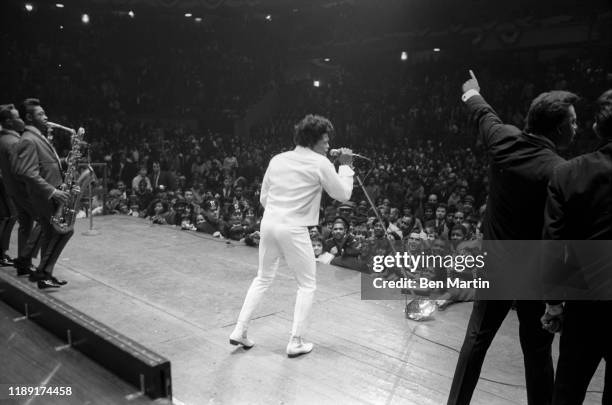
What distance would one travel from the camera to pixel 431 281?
4234 mm

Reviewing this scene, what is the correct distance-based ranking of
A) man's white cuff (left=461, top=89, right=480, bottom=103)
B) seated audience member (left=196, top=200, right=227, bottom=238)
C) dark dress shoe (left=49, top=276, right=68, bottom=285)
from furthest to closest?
seated audience member (left=196, top=200, right=227, bottom=238) < dark dress shoe (left=49, top=276, right=68, bottom=285) < man's white cuff (left=461, top=89, right=480, bottom=103)

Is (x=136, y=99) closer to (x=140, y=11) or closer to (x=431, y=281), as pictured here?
(x=140, y=11)

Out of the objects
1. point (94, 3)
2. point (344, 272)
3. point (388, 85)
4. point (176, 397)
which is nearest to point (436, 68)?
point (388, 85)

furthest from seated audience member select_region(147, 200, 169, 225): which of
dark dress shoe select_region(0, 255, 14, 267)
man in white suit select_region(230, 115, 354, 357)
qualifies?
man in white suit select_region(230, 115, 354, 357)

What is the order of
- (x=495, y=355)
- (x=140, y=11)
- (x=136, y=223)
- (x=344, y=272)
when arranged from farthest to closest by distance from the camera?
(x=140, y=11) < (x=136, y=223) < (x=344, y=272) < (x=495, y=355)

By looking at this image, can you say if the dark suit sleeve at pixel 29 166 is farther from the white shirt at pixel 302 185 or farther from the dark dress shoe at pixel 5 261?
the white shirt at pixel 302 185

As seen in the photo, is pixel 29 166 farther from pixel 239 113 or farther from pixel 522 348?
pixel 239 113

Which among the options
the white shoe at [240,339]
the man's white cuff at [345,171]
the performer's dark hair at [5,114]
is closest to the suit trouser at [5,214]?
the performer's dark hair at [5,114]

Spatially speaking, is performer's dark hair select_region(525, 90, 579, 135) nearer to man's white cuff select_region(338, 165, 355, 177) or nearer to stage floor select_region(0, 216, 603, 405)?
man's white cuff select_region(338, 165, 355, 177)

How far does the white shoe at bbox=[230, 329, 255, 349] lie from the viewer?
10.3ft

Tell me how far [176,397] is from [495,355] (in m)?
1.96

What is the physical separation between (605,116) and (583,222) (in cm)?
37

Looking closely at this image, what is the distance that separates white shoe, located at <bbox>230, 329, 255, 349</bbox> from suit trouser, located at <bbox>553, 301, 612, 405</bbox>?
1850 mm

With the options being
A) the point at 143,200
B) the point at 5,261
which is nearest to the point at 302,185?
the point at 5,261
